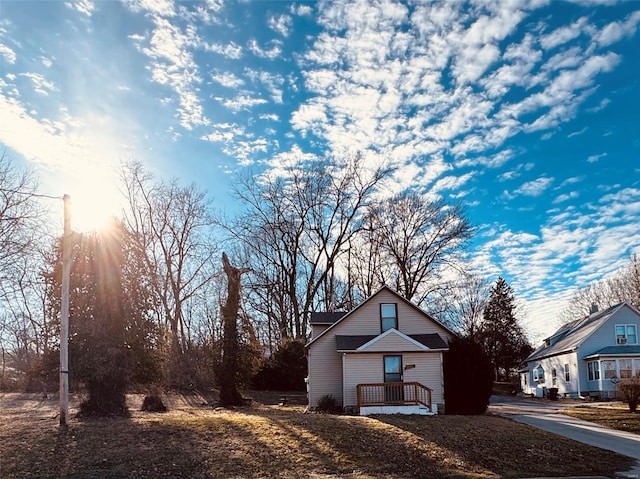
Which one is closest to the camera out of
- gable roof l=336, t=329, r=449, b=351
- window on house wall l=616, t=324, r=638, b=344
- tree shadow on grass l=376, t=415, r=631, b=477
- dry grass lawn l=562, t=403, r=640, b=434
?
tree shadow on grass l=376, t=415, r=631, b=477

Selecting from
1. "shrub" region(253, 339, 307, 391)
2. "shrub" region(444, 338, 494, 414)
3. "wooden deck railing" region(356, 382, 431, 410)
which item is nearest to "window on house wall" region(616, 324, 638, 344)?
"shrub" region(444, 338, 494, 414)

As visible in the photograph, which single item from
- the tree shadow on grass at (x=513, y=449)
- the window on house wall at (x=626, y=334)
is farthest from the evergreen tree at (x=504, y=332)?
the tree shadow on grass at (x=513, y=449)

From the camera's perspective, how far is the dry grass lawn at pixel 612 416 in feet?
71.3

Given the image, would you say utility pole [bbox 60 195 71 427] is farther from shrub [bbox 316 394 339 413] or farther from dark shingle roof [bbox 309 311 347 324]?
dark shingle roof [bbox 309 311 347 324]

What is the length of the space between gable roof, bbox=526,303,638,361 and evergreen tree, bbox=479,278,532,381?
9.17 metres

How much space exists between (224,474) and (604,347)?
34.4 meters

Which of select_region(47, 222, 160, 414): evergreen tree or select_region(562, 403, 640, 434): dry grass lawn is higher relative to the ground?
select_region(47, 222, 160, 414): evergreen tree

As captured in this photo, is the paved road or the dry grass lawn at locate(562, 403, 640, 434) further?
the dry grass lawn at locate(562, 403, 640, 434)

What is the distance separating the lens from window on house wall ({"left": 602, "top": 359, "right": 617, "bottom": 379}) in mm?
36875

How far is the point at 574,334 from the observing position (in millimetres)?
42875

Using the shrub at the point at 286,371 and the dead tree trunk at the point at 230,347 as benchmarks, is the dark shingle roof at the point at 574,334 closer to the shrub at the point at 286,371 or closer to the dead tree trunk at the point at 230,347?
the shrub at the point at 286,371

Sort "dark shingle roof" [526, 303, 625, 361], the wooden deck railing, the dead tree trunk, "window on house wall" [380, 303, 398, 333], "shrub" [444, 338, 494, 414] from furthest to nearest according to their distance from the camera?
"dark shingle roof" [526, 303, 625, 361]
"window on house wall" [380, 303, 398, 333]
the dead tree trunk
"shrub" [444, 338, 494, 414]
the wooden deck railing

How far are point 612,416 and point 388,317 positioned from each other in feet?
35.6

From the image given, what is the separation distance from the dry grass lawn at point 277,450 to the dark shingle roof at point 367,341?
835 centimetres
